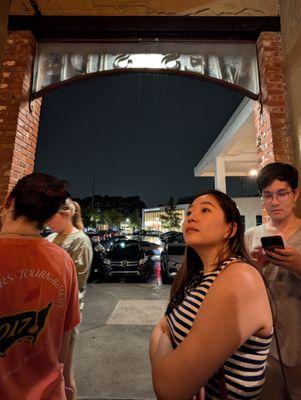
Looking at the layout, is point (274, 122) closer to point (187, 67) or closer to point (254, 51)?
point (254, 51)

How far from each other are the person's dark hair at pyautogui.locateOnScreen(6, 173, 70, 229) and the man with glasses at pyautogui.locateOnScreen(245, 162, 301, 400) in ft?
4.55

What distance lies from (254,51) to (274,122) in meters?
1.29

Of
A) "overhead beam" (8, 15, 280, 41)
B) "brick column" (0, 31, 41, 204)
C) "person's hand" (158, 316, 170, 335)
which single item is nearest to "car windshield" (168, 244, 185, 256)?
"brick column" (0, 31, 41, 204)

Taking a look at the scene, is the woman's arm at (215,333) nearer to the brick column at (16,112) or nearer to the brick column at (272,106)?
the brick column at (272,106)

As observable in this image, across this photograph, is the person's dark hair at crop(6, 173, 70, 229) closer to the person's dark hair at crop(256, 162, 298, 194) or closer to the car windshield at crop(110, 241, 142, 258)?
the person's dark hair at crop(256, 162, 298, 194)

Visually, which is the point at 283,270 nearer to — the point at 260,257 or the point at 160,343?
the point at 260,257

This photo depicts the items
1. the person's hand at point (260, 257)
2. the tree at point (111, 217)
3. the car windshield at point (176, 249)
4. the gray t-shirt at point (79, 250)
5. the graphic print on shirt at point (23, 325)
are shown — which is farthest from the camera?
the tree at point (111, 217)

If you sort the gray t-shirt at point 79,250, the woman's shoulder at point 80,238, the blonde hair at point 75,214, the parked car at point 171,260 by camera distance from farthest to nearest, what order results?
1. the parked car at point 171,260
2. the blonde hair at point 75,214
3. the woman's shoulder at point 80,238
4. the gray t-shirt at point 79,250

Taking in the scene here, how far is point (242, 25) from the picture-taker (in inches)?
137

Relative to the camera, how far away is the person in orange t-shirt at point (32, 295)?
1204mm

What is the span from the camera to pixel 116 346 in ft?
12.7

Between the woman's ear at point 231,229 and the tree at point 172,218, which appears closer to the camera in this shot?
the woman's ear at point 231,229

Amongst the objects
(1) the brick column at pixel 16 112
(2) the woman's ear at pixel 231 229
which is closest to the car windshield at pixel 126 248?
(1) the brick column at pixel 16 112

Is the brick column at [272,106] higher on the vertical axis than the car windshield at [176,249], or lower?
higher
